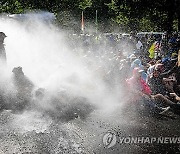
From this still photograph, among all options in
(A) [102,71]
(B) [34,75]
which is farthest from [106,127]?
(B) [34,75]

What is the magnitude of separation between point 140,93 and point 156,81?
1.51 metres

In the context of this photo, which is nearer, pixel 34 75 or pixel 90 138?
pixel 90 138

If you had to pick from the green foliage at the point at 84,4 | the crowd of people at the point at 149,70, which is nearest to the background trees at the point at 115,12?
the green foliage at the point at 84,4

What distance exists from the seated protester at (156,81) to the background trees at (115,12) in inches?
622

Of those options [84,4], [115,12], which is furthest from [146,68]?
[84,4]

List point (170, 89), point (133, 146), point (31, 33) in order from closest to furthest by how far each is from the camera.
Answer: point (133, 146)
point (170, 89)
point (31, 33)

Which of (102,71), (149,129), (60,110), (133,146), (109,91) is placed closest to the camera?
(133,146)

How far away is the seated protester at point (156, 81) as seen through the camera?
12852 millimetres

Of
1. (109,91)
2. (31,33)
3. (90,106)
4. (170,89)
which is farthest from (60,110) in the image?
(31,33)

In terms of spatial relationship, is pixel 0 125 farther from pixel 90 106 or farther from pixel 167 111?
pixel 167 111

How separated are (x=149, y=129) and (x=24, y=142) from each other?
369cm

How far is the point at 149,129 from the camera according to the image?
997 cm

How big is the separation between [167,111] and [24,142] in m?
5.17

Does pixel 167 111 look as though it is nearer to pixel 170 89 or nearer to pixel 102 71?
pixel 170 89
